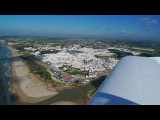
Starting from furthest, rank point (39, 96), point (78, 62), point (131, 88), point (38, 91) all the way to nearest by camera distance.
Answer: point (78, 62) < point (38, 91) < point (39, 96) < point (131, 88)

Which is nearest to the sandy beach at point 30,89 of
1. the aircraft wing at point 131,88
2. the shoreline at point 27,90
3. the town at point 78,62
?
the shoreline at point 27,90

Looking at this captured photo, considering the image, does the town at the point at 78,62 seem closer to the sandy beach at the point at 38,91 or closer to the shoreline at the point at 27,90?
the sandy beach at the point at 38,91

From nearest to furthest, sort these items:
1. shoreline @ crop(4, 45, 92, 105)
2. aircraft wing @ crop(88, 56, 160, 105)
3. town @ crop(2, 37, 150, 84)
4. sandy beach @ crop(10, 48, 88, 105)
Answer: aircraft wing @ crop(88, 56, 160, 105), shoreline @ crop(4, 45, 92, 105), sandy beach @ crop(10, 48, 88, 105), town @ crop(2, 37, 150, 84)

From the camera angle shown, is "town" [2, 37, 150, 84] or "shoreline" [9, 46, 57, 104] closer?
"shoreline" [9, 46, 57, 104]

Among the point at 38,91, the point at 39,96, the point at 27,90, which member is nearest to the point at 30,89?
the point at 27,90

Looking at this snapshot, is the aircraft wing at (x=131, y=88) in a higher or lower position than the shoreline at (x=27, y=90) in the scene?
higher

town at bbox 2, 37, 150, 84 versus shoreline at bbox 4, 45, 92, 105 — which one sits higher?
town at bbox 2, 37, 150, 84

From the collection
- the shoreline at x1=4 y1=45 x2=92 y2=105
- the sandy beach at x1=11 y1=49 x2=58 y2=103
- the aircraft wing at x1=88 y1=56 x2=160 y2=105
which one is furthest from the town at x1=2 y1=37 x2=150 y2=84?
the aircraft wing at x1=88 y1=56 x2=160 y2=105

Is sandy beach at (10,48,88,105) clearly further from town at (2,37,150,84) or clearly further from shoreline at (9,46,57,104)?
town at (2,37,150,84)

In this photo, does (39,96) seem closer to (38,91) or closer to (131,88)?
(38,91)
